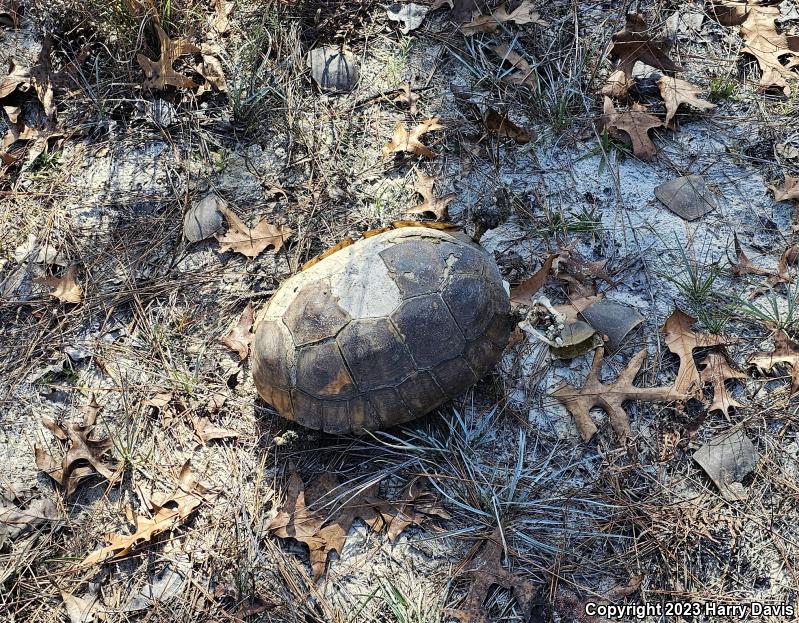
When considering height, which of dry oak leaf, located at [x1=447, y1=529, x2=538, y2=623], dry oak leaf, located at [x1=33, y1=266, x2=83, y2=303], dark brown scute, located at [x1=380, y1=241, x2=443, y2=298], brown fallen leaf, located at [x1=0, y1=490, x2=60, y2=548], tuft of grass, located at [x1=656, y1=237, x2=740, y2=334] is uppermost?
dark brown scute, located at [x1=380, y1=241, x2=443, y2=298]

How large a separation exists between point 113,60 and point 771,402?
4232mm

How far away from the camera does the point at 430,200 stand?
356cm

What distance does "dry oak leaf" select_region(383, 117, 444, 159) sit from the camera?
3.73 metres

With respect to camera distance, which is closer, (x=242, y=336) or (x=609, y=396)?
(x=609, y=396)

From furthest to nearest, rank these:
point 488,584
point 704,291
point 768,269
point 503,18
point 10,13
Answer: point 10,13, point 503,18, point 768,269, point 704,291, point 488,584

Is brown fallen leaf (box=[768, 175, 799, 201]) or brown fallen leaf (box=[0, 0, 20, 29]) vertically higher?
brown fallen leaf (box=[0, 0, 20, 29])

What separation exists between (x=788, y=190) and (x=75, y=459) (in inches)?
153

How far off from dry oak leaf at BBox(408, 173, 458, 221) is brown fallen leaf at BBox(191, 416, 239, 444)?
155 centimetres

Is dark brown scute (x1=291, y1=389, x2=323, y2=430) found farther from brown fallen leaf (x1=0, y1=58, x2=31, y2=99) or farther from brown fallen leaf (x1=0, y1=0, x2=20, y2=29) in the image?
brown fallen leaf (x1=0, y1=0, x2=20, y2=29)

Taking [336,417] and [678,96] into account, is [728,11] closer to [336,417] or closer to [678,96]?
[678,96]

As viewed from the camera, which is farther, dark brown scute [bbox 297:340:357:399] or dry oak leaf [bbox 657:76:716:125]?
dry oak leaf [bbox 657:76:716:125]

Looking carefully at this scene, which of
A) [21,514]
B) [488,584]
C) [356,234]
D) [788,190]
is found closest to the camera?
[488,584]

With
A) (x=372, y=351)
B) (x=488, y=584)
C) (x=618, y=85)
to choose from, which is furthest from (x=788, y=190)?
(x=488, y=584)

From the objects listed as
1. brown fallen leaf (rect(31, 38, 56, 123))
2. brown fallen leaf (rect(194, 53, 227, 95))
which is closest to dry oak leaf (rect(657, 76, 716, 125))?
brown fallen leaf (rect(194, 53, 227, 95))
